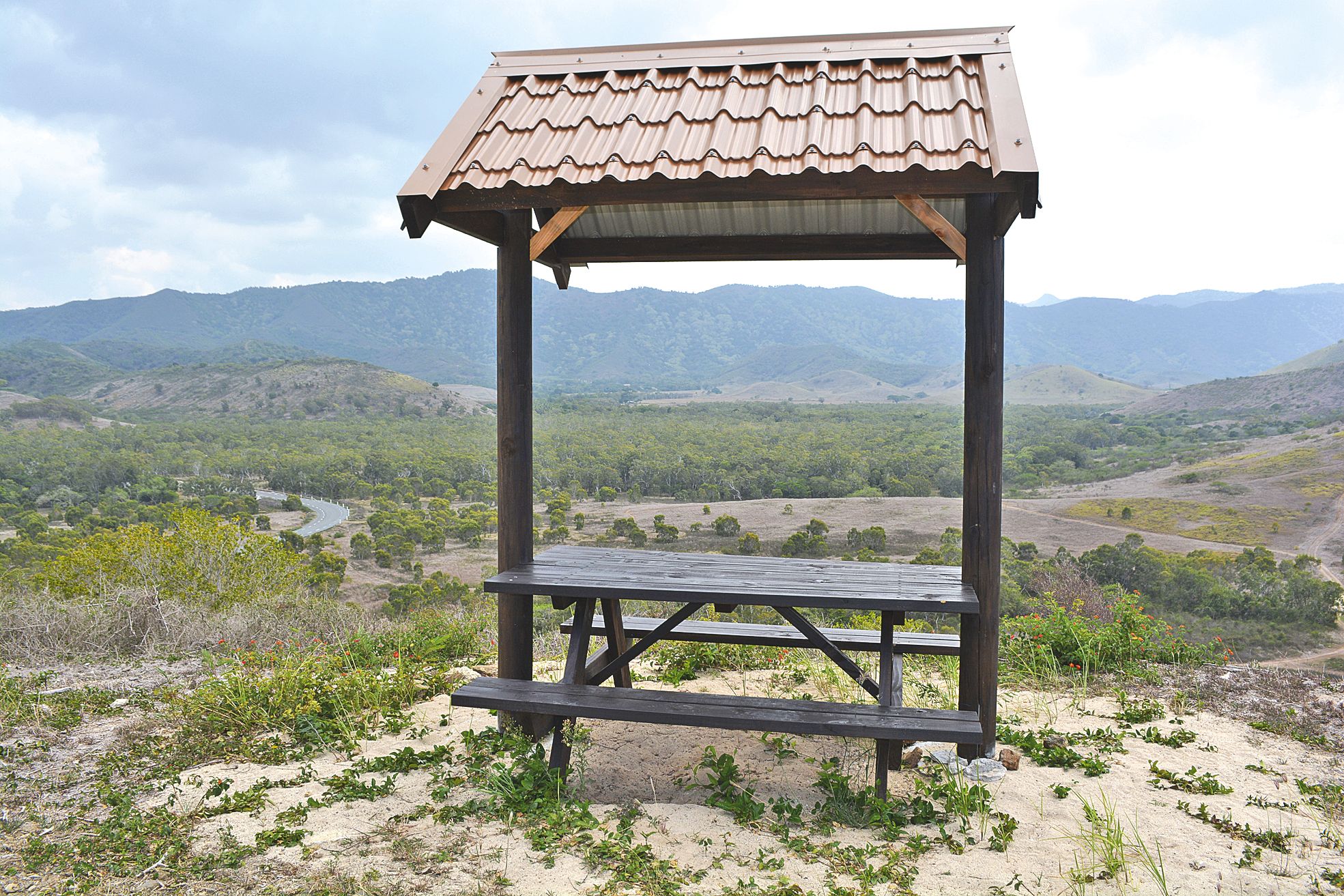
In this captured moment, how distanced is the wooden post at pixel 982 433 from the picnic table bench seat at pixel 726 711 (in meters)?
0.45

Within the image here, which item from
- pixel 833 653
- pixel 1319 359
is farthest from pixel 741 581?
pixel 1319 359

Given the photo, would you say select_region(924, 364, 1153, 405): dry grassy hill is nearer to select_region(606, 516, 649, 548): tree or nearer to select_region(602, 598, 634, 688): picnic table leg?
select_region(606, 516, 649, 548): tree

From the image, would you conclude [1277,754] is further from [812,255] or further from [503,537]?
[503,537]

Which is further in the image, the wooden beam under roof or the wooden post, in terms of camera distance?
the wooden beam under roof

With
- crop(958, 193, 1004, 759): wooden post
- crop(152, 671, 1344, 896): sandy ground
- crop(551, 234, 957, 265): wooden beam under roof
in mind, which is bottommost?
crop(152, 671, 1344, 896): sandy ground

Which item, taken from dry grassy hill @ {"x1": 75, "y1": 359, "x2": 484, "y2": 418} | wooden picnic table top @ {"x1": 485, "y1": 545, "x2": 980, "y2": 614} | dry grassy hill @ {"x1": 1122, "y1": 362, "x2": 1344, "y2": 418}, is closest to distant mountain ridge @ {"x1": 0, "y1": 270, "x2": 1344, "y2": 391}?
dry grassy hill @ {"x1": 75, "y1": 359, "x2": 484, "y2": 418}

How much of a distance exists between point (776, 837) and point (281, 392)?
3593 centimetres

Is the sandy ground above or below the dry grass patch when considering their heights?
above

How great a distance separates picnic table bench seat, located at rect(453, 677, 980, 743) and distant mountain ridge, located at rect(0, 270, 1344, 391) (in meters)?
35.8

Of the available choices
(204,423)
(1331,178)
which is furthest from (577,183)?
(1331,178)

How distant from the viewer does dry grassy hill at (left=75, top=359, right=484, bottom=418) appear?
3316 cm

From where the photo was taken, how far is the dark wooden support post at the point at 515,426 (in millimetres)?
3582

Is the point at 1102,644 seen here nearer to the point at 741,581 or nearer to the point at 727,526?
the point at 741,581

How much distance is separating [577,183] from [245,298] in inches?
2608
